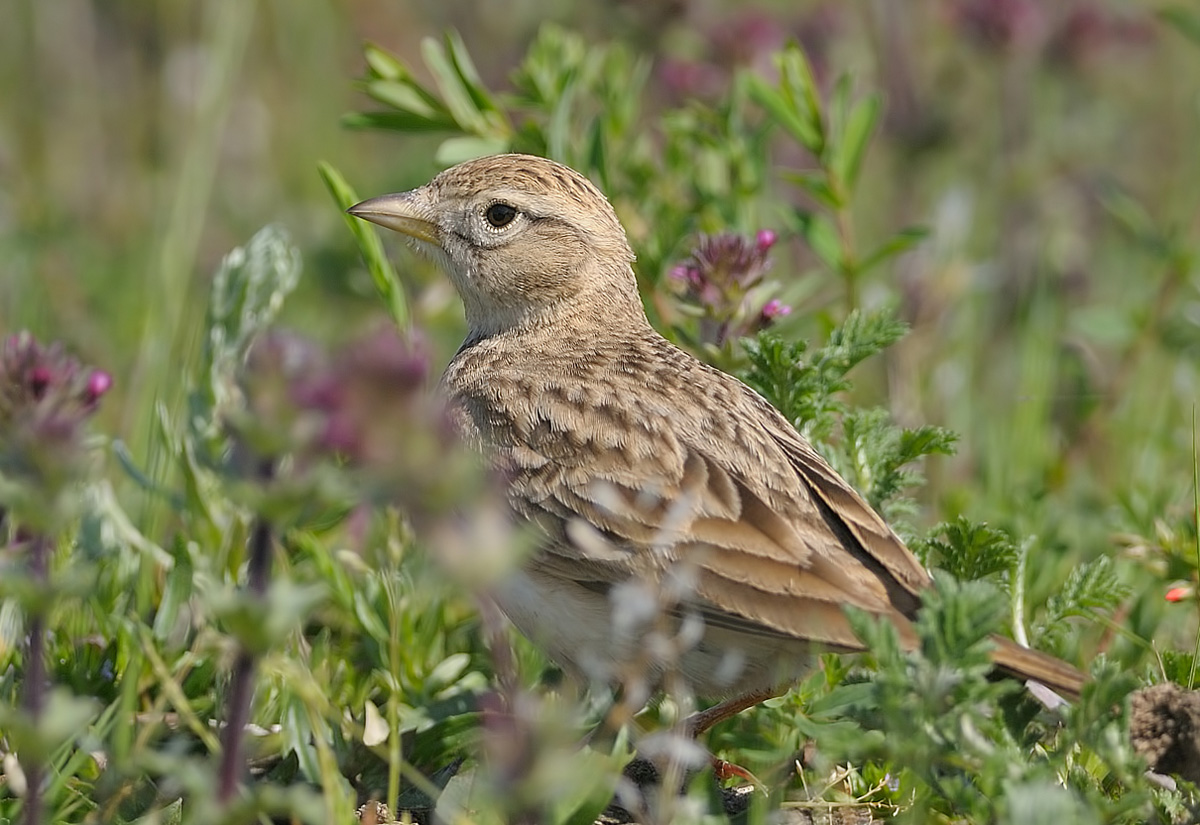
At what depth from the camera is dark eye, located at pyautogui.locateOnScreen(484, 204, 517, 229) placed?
4250mm

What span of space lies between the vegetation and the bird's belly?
10 centimetres

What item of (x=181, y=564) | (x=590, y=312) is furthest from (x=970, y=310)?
(x=181, y=564)

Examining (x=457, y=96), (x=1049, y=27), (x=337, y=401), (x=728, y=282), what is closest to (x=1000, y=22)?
(x=1049, y=27)

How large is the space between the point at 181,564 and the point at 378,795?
0.75 metres

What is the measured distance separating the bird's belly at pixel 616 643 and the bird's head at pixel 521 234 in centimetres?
113

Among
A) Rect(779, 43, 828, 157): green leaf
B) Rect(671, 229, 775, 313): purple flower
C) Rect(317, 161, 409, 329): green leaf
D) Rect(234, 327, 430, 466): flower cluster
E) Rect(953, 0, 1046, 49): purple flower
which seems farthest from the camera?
Rect(953, 0, 1046, 49): purple flower

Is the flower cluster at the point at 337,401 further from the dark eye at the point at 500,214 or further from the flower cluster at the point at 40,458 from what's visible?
the dark eye at the point at 500,214

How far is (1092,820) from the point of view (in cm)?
247

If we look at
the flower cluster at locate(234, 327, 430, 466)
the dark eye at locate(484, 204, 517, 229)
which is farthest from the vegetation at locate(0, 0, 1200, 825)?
the dark eye at locate(484, 204, 517, 229)

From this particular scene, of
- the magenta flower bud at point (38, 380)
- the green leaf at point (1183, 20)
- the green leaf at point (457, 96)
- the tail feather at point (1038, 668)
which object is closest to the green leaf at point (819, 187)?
the green leaf at point (457, 96)

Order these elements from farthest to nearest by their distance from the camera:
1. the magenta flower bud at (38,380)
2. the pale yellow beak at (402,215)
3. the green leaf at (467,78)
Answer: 1. the green leaf at (467,78)
2. the pale yellow beak at (402,215)
3. the magenta flower bud at (38,380)

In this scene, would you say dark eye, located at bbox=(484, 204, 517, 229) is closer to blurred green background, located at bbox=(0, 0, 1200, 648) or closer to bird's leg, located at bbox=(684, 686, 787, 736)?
blurred green background, located at bbox=(0, 0, 1200, 648)

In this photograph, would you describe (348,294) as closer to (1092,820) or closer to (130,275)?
(130,275)

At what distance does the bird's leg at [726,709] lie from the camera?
3.43 m
